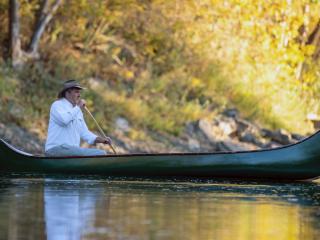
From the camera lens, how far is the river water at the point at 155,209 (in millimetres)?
10391

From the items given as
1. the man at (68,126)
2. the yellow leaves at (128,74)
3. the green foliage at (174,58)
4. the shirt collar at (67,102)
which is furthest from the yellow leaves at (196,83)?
the shirt collar at (67,102)

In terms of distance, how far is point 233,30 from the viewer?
32.6 m

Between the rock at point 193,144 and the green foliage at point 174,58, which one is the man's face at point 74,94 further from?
the rock at point 193,144

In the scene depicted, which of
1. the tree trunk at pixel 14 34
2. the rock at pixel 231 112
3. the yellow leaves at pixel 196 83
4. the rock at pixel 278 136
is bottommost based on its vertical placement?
the rock at pixel 278 136

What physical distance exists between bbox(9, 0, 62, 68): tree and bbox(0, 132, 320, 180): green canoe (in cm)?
928

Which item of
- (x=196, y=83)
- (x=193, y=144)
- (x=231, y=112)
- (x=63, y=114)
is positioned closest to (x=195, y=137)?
(x=193, y=144)

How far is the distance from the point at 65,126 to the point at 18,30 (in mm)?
9200

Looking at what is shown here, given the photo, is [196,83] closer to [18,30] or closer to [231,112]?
[231,112]

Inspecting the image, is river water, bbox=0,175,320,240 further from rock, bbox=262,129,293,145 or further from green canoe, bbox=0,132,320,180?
rock, bbox=262,129,293,145

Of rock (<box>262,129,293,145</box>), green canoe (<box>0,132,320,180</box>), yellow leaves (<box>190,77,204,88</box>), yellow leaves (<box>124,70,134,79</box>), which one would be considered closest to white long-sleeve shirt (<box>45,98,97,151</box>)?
green canoe (<box>0,132,320,180</box>)

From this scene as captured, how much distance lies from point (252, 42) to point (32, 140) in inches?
388

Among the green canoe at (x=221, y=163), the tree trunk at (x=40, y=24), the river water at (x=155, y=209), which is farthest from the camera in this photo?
the tree trunk at (x=40, y=24)

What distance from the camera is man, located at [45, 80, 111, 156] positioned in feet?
58.2

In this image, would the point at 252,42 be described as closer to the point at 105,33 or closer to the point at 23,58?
the point at 105,33
